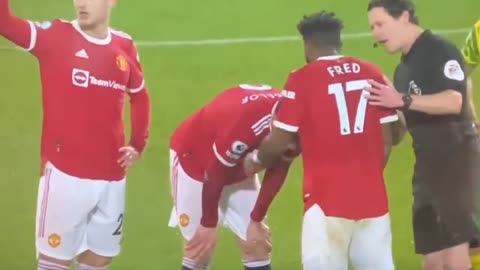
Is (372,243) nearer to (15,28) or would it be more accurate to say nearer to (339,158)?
(339,158)

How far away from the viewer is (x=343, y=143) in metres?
4.08

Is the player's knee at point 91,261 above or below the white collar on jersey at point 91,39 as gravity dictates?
below

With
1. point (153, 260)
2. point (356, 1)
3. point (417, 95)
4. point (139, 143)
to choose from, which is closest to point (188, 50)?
point (356, 1)

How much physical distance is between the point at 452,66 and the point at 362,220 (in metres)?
0.77

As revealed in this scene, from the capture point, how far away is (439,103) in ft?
14.1

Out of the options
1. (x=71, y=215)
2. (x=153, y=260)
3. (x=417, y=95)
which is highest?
(x=417, y=95)

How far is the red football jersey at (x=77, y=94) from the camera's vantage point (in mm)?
4418

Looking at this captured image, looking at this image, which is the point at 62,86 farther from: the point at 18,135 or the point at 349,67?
the point at 18,135

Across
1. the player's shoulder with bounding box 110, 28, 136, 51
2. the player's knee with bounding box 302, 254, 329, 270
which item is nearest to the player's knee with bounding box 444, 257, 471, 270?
the player's knee with bounding box 302, 254, 329, 270

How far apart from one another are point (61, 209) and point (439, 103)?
5.26ft

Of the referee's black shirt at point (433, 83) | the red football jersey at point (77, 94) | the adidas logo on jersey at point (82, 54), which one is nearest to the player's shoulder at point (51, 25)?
the red football jersey at point (77, 94)

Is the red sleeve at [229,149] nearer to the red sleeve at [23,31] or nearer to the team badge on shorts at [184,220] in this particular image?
the team badge on shorts at [184,220]

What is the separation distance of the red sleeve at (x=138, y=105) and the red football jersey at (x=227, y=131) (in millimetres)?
329

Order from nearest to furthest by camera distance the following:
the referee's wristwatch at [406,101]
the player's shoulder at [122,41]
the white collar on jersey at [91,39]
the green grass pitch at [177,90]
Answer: the referee's wristwatch at [406,101]
the white collar on jersey at [91,39]
the player's shoulder at [122,41]
the green grass pitch at [177,90]
